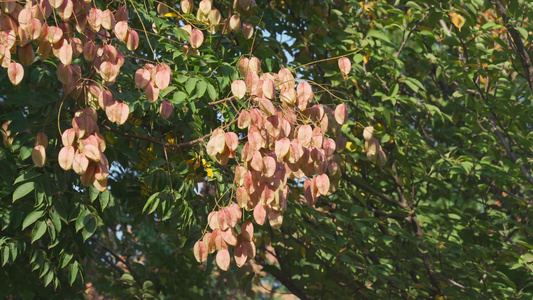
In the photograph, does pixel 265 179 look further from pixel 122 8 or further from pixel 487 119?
pixel 487 119

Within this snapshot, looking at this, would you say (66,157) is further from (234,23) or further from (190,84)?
(234,23)

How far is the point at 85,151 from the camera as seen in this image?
2.34m

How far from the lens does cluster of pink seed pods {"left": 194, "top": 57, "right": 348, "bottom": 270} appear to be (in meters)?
2.40

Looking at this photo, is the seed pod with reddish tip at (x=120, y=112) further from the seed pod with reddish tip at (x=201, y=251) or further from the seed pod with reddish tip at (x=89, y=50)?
the seed pod with reddish tip at (x=201, y=251)

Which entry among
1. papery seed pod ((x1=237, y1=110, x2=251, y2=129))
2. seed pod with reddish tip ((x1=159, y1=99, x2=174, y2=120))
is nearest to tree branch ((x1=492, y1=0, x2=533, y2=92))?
papery seed pod ((x1=237, y1=110, x2=251, y2=129))

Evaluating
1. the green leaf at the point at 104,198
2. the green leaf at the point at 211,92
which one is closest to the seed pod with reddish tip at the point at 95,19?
the green leaf at the point at 211,92

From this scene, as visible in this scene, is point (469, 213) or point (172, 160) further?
point (469, 213)

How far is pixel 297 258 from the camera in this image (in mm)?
4539

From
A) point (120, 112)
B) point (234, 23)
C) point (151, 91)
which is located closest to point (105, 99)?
point (120, 112)

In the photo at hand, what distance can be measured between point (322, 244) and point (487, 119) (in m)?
1.50

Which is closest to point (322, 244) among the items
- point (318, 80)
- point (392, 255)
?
point (392, 255)

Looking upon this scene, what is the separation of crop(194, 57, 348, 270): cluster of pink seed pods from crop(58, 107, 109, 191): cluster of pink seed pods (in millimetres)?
408

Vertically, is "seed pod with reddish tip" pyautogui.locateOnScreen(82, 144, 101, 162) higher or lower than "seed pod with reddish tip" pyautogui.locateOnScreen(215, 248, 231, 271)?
higher

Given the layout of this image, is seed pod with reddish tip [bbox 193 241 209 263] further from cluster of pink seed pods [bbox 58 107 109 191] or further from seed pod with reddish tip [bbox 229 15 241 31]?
seed pod with reddish tip [bbox 229 15 241 31]
